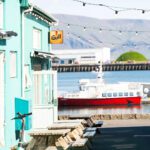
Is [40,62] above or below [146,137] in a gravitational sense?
above

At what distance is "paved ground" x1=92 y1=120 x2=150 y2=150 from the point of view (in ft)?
67.5

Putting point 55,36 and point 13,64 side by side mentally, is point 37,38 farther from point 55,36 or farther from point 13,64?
point 13,64

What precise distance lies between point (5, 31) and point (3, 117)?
245 centimetres

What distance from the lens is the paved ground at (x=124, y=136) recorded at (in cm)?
2058

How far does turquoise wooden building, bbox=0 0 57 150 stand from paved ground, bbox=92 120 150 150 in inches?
91.5

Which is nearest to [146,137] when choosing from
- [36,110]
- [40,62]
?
[36,110]

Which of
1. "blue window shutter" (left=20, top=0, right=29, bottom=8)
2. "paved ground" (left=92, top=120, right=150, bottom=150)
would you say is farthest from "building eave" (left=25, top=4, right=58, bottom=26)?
"paved ground" (left=92, top=120, right=150, bottom=150)

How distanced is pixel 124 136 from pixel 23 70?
4720mm

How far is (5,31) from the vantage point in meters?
18.5

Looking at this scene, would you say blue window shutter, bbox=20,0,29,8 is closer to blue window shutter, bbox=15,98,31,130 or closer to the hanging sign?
blue window shutter, bbox=15,98,31,130

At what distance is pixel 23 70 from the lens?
21.5 meters

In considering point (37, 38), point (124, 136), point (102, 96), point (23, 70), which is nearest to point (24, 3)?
point (23, 70)

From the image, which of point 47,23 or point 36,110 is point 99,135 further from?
point 47,23

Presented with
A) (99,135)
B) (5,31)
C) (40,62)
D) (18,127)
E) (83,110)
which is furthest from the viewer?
(83,110)
